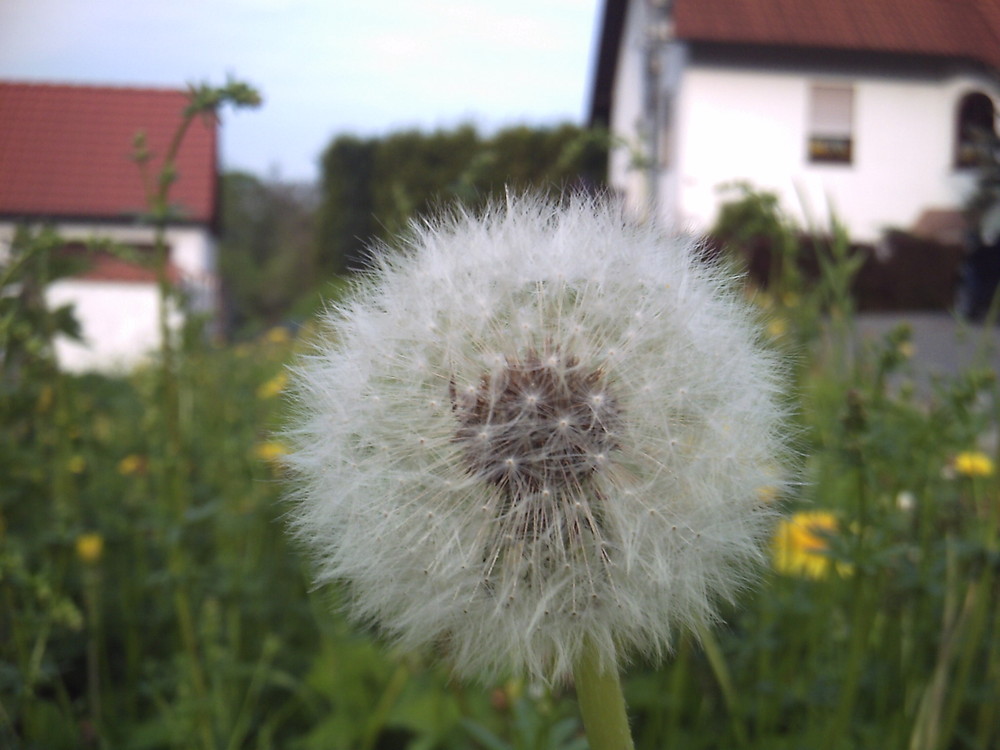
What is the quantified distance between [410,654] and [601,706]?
1256mm

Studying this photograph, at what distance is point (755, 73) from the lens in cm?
1638

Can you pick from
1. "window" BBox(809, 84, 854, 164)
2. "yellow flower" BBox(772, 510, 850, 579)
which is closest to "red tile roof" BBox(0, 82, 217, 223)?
"yellow flower" BBox(772, 510, 850, 579)

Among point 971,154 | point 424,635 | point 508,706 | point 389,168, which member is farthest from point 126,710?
point 389,168

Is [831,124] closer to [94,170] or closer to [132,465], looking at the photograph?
[94,170]

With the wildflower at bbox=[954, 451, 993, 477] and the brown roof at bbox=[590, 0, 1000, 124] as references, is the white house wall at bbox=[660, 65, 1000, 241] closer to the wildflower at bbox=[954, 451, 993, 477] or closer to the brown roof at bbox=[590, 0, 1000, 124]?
the brown roof at bbox=[590, 0, 1000, 124]

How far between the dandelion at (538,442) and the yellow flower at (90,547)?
1389mm

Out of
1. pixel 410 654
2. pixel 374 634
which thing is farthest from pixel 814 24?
pixel 374 634

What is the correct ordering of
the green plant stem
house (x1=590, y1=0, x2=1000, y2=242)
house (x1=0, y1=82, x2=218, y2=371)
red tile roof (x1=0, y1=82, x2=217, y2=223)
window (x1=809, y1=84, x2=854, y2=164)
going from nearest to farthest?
the green plant stem < house (x1=0, y1=82, x2=218, y2=371) < red tile roof (x1=0, y1=82, x2=217, y2=223) < house (x1=590, y1=0, x2=1000, y2=242) < window (x1=809, y1=84, x2=854, y2=164)

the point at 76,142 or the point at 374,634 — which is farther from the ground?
the point at 76,142

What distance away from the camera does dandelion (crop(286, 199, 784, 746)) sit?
967 millimetres

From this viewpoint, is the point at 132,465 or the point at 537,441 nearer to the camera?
the point at 537,441

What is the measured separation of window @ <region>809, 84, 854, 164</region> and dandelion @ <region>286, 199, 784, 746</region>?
666 inches

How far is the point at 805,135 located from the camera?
1650cm

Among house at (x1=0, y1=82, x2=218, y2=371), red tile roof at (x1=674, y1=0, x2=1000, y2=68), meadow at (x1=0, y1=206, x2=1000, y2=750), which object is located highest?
red tile roof at (x1=674, y1=0, x2=1000, y2=68)
